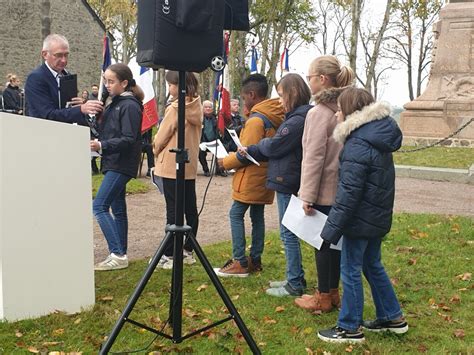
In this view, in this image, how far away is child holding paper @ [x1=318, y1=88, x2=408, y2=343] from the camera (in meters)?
4.10

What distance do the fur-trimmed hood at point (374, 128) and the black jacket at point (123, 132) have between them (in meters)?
2.51

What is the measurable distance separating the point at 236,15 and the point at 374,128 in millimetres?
1176

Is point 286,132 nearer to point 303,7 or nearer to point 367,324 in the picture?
point 367,324

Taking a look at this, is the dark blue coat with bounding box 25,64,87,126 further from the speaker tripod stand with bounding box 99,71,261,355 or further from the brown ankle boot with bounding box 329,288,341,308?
the brown ankle boot with bounding box 329,288,341,308

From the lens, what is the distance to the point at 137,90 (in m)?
6.35

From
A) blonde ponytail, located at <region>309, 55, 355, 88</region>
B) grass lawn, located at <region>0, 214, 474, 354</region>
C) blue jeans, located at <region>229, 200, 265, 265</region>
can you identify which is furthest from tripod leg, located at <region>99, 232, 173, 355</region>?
blue jeans, located at <region>229, 200, 265, 265</region>

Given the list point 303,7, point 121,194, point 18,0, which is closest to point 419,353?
point 121,194

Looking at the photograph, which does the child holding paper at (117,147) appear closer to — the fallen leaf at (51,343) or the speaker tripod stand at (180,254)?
the fallen leaf at (51,343)

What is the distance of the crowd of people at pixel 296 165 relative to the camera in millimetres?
4164

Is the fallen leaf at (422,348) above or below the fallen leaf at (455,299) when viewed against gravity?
below

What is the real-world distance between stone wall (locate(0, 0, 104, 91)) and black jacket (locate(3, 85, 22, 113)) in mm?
17590

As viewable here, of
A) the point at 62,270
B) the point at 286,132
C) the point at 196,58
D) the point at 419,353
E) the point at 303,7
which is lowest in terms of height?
the point at 419,353

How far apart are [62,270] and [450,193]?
30.5 ft

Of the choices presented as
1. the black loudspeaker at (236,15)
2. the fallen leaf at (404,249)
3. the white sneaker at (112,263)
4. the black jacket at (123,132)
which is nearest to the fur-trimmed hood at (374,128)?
the black loudspeaker at (236,15)
